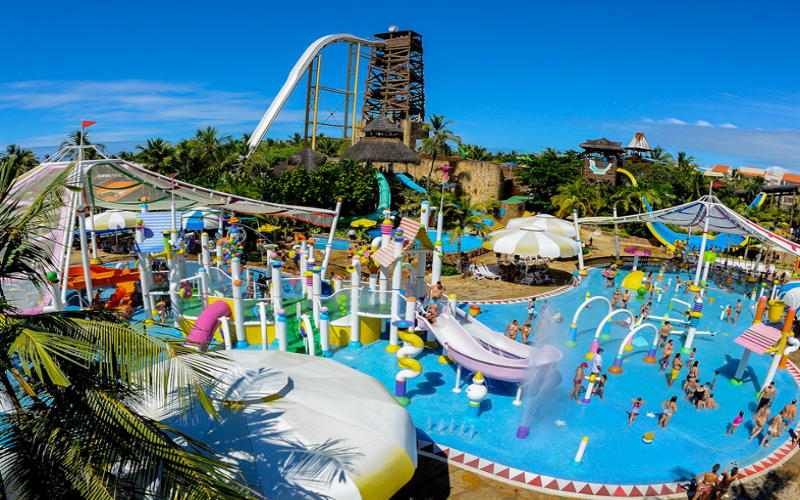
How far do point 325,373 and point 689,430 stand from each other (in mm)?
9166

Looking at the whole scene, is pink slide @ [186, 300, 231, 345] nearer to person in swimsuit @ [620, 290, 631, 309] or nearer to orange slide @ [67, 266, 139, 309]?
orange slide @ [67, 266, 139, 309]

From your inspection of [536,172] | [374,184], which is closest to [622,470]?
[374,184]

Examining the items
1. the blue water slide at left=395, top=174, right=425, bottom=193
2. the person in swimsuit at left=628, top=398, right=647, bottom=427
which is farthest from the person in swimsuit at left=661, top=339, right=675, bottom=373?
the blue water slide at left=395, top=174, right=425, bottom=193

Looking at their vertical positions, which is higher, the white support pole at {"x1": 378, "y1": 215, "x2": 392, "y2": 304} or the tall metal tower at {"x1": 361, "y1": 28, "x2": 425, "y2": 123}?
the tall metal tower at {"x1": 361, "y1": 28, "x2": 425, "y2": 123}

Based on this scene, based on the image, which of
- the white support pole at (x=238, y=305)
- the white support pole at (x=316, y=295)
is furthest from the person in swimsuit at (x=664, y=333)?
the white support pole at (x=238, y=305)

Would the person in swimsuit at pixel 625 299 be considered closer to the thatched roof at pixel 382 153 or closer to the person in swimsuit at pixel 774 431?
the person in swimsuit at pixel 774 431

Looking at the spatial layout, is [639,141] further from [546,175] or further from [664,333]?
[664,333]

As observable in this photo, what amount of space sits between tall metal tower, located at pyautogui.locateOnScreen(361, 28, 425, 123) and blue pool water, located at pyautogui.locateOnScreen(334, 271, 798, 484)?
42.0m

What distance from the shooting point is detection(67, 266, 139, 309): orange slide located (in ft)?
59.2

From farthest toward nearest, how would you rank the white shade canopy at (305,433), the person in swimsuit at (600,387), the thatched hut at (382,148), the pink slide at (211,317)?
1. the thatched hut at (382,148)
2. the pink slide at (211,317)
3. the person in swimsuit at (600,387)
4. the white shade canopy at (305,433)

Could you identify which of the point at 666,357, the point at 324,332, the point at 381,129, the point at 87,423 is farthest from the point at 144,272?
the point at 381,129

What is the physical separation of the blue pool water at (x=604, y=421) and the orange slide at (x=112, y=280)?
8404mm

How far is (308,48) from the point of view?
42.7 metres

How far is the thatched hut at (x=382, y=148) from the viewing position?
39.3 meters
